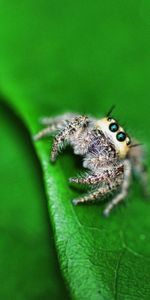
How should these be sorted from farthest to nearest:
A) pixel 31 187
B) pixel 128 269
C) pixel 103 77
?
1. pixel 103 77
2. pixel 31 187
3. pixel 128 269

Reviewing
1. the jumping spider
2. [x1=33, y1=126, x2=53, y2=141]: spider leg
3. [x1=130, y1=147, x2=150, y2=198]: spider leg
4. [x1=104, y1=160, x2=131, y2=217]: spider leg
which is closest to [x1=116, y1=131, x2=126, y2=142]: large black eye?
the jumping spider

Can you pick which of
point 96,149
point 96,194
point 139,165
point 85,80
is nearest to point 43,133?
point 96,149

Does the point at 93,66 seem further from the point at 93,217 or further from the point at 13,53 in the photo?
the point at 93,217

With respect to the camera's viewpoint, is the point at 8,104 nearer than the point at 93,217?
No

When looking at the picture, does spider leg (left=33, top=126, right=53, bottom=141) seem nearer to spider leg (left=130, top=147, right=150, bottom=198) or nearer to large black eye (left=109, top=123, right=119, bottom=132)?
large black eye (left=109, top=123, right=119, bottom=132)

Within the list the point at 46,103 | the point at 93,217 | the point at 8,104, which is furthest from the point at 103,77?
the point at 93,217

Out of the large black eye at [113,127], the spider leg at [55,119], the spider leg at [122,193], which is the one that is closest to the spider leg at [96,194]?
the spider leg at [122,193]
